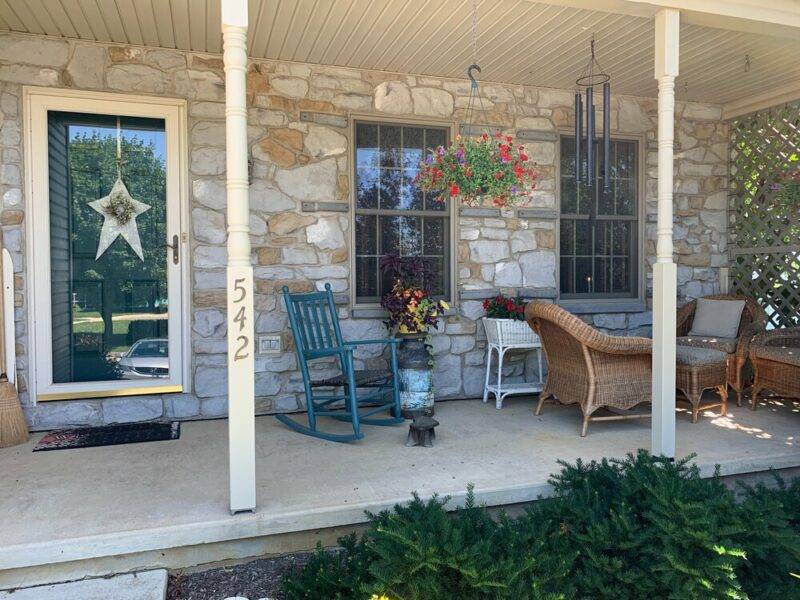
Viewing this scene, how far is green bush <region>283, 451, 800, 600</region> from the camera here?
6.28ft

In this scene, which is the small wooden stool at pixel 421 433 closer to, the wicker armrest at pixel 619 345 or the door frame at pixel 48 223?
the wicker armrest at pixel 619 345

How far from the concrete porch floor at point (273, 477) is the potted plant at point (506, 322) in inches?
21.0

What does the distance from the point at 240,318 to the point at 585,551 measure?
5.21 ft

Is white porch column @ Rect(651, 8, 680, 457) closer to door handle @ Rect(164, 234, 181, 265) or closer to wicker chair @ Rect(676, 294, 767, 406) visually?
wicker chair @ Rect(676, 294, 767, 406)

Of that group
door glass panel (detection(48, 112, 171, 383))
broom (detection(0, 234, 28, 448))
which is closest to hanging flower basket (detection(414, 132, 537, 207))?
door glass panel (detection(48, 112, 171, 383))

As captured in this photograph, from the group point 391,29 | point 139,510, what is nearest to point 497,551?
point 139,510

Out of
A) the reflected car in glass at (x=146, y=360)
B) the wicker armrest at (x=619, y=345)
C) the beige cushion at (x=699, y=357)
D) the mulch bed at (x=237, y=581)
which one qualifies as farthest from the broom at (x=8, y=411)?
the beige cushion at (x=699, y=357)

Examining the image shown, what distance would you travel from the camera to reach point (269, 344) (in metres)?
4.02

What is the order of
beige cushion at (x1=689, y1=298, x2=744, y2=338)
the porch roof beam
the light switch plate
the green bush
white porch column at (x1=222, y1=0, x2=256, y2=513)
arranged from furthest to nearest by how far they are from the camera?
1. beige cushion at (x1=689, y1=298, x2=744, y2=338)
2. the light switch plate
3. the porch roof beam
4. white porch column at (x1=222, y1=0, x2=256, y2=513)
5. the green bush

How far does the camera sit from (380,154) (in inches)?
170

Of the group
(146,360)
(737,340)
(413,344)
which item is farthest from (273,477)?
(737,340)

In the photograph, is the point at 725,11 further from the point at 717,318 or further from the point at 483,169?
the point at 717,318

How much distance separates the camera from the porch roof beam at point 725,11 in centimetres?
288

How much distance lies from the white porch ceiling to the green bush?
260 cm
